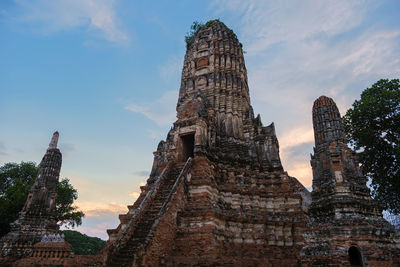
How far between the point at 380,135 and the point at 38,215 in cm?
2291

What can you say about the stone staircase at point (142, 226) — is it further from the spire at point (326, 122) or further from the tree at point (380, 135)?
the tree at point (380, 135)

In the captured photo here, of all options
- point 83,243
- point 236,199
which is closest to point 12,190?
point 83,243

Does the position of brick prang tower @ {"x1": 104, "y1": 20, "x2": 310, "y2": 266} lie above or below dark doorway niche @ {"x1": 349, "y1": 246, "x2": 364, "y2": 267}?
above

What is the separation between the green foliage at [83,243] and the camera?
→ 35.5m

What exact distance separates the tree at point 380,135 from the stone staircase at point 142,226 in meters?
14.5

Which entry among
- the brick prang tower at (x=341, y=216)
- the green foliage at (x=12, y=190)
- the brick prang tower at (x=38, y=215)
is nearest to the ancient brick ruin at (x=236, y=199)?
the brick prang tower at (x=341, y=216)

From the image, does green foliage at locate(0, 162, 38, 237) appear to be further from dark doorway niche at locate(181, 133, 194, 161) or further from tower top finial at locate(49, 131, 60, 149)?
dark doorway niche at locate(181, 133, 194, 161)

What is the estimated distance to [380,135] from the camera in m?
20.3

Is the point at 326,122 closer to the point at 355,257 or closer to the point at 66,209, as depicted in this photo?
the point at 355,257

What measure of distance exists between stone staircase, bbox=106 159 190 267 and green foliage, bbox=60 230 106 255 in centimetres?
2669

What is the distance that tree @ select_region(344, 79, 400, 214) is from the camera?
1944 centimetres

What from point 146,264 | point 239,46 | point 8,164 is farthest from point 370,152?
point 8,164

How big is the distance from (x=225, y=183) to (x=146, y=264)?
276 inches

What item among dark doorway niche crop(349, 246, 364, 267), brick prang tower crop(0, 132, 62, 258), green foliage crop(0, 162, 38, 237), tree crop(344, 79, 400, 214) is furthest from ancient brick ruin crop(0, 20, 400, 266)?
green foliage crop(0, 162, 38, 237)
